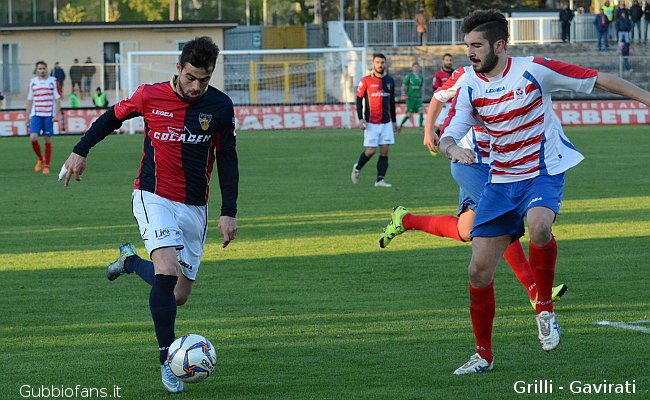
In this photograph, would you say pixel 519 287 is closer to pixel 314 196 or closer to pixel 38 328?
pixel 38 328

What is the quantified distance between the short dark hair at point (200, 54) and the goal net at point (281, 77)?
107 ft

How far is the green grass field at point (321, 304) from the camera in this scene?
6.32 meters

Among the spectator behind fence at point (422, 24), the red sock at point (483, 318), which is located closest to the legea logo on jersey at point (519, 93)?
the red sock at point (483, 318)

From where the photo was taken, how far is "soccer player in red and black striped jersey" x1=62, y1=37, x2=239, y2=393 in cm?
640

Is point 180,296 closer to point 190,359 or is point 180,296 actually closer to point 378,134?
point 190,359

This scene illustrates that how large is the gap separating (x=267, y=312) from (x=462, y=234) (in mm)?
1866

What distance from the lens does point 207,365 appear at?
599cm

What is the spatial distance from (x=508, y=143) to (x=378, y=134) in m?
11.9

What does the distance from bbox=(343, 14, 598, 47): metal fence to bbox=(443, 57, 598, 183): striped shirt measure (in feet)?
139

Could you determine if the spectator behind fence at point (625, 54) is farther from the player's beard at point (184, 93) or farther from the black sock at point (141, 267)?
the player's beard at point (184, 93)

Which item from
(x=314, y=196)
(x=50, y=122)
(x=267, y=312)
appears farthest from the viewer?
(x=50, y=122)

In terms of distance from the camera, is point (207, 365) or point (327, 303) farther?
point (327, 303)

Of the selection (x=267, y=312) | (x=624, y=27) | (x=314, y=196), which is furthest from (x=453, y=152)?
(x=624, y=27)

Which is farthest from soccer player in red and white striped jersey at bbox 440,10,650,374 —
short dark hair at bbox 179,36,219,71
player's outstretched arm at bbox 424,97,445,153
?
short dark hair at bbox 179,36,219,71
